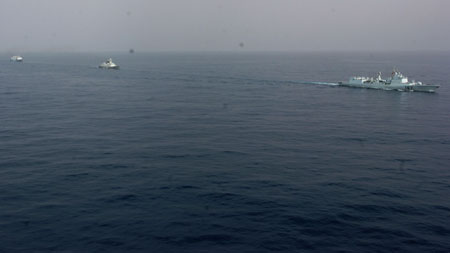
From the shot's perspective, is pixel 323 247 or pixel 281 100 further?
pixel 281 100

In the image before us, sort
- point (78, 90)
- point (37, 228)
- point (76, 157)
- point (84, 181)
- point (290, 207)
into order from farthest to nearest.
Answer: point (78, 90) → point (76, 157) → point (84, 181) → point (290, 207) → point (37, 228)

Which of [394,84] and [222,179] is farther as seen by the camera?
[394,84]

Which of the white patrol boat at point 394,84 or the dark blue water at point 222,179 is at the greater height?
the white patrol boat at point 394,84

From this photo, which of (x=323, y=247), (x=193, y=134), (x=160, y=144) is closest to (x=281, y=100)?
(x=193, y=134)

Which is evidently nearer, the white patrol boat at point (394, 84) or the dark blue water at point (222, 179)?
the dark blue water at point (222, 179)

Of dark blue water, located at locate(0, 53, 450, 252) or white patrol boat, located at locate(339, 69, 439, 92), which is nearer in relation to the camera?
dark blue water, located at locate(0, 53, 450, 252)

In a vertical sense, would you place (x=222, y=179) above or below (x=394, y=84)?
below

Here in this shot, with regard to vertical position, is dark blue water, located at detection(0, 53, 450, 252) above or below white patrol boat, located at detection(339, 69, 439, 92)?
below

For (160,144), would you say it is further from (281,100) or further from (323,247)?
(281,100)
